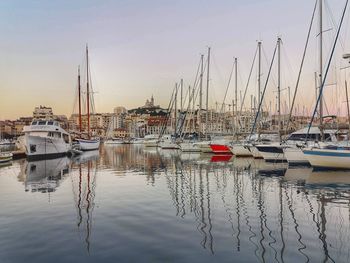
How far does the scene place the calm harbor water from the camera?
10.5 meters

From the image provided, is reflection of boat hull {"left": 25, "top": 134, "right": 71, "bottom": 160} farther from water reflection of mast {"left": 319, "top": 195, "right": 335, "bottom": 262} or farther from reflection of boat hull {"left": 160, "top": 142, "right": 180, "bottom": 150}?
water reflection of mast {"left": 319, "top": 195, "right": 335, "bottom": 262}

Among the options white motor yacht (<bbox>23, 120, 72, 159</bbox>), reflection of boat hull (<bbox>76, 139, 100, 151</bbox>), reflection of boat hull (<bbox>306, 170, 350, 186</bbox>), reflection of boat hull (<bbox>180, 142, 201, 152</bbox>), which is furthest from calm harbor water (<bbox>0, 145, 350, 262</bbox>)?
reflection of boat hull (<bbox>76, 139, 100, 151</bbox>)

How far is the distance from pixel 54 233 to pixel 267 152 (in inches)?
1453

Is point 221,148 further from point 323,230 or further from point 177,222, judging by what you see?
point 323,230

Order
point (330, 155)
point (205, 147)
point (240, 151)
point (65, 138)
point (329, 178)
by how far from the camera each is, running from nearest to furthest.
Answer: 1. point (329, 178)
2. point (330, 155)
3. point (240, 151)
4. point (205, 147)
5. point (65, 138)

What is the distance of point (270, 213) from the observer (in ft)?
51.5

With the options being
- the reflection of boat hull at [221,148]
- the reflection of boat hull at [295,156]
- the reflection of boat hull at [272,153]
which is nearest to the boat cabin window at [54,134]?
the reflection of boat hull at [221,148]

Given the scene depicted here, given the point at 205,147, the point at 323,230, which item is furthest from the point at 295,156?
the point at 205,147

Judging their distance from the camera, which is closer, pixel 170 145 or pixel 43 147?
pixel 43 147

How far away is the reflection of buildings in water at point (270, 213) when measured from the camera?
437 inches

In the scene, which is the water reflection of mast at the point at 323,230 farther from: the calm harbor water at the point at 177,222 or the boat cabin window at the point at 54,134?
the boat cabin window at the point at 54,134

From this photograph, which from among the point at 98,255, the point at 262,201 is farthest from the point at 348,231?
the point at 98,255

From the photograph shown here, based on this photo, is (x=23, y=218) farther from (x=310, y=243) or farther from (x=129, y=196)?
(x=310, y=243)

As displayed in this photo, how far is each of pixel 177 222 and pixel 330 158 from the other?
2270 cm
